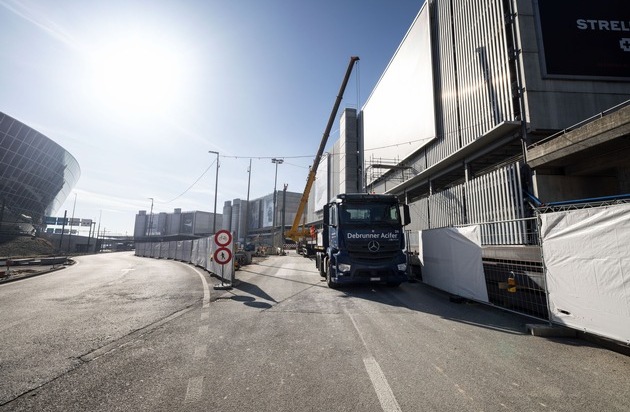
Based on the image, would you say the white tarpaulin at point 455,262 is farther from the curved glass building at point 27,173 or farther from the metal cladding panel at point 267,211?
the metal cladding panel at point 267,211

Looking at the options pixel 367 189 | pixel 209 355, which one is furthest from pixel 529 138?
pixel 367 189

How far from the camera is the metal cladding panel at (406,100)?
19.2 meters

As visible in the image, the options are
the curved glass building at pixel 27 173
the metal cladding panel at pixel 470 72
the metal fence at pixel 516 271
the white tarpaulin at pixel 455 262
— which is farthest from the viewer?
the curved glass building at pixel 27 173

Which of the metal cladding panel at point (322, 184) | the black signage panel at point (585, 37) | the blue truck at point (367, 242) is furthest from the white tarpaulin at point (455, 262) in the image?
the metal cladding panel at point (322, 184)

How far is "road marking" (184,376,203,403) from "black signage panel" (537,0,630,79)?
51.0 feet

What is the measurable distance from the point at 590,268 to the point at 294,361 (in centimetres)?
474

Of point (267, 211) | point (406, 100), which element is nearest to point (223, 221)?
point (267, 211)

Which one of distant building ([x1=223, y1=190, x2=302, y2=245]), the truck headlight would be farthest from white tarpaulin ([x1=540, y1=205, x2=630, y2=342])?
distant building ([x1=223, y1=190, x2=302, y2=245])

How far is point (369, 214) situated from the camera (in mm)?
9992

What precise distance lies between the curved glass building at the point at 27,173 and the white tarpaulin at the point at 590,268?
61.0 metres

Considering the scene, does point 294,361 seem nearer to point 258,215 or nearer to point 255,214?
point 258,215

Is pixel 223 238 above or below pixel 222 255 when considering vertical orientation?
above

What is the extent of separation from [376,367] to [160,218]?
454 ft

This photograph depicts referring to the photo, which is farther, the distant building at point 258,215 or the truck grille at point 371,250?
the distant building at point 258,215
